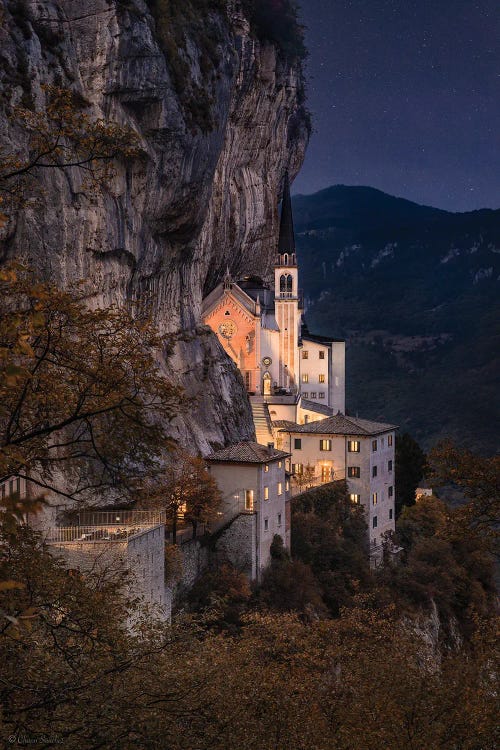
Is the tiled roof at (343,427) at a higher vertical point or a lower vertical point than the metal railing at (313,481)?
higher

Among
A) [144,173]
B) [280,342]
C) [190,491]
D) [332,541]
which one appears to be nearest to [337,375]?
[280,342]

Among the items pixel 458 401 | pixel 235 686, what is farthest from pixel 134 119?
pixel 458 401

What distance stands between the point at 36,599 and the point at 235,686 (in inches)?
359

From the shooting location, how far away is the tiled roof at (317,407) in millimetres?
78750

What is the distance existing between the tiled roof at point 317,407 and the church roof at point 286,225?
582 inches

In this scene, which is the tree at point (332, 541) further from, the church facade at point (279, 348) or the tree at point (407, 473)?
the tree at point (407, 473)

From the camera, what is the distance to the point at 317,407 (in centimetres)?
8006

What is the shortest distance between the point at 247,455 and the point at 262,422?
85.1 feet

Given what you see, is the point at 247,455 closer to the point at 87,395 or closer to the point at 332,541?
the point at 332,541

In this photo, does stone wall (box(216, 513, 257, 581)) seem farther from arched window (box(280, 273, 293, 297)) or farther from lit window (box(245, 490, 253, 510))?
arched window (box(280, 273, 293, 297))

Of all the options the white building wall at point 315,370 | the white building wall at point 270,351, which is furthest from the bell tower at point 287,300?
the white building wall at point 315,370

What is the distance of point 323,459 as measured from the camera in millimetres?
57219

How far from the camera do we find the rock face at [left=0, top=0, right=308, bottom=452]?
33812mm

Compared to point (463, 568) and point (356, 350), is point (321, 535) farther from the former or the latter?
point (356, 350)
